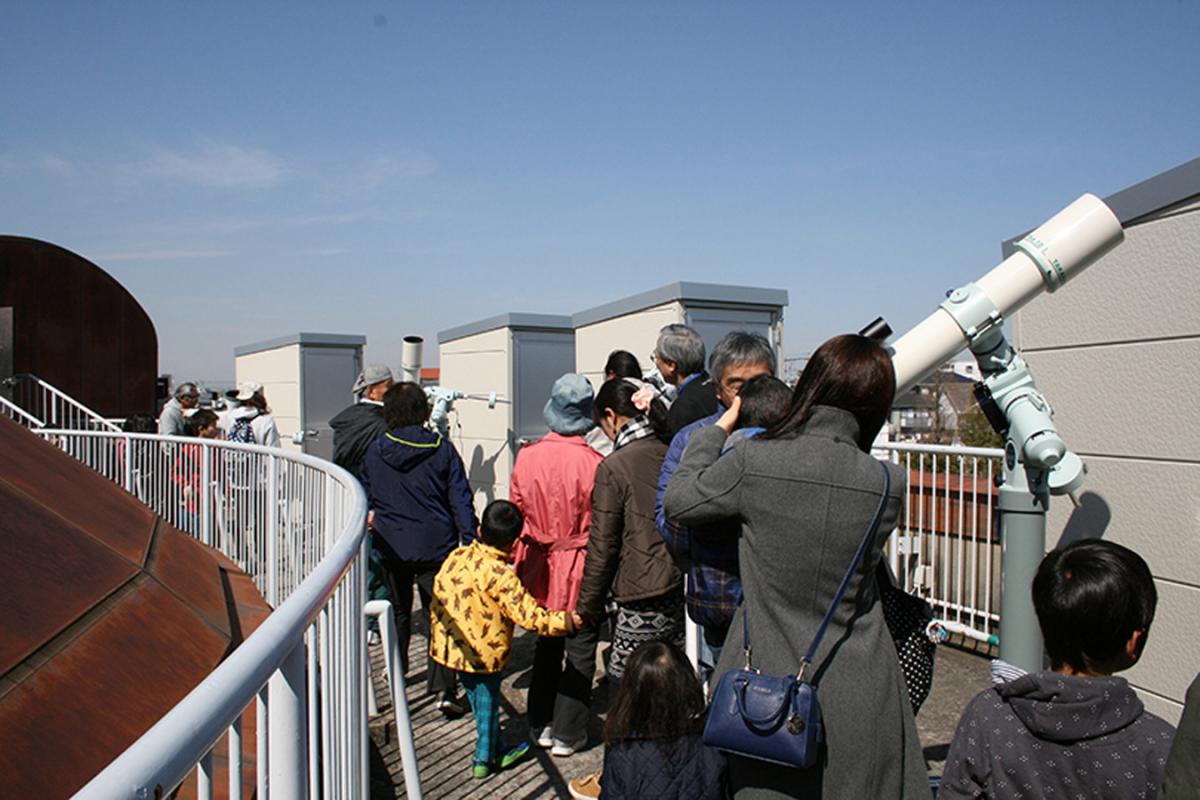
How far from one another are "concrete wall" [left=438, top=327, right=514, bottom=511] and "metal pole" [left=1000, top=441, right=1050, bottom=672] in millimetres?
4986

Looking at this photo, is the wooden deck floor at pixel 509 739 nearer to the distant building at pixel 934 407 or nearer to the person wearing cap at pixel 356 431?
the person wearing cap at pixel 356 431

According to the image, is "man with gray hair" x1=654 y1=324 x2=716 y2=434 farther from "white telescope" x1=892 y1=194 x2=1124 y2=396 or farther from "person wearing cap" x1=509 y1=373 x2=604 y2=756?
"white telescope" x1=892 y1=194 x2=1124 y2=396

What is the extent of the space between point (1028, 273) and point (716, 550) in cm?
128

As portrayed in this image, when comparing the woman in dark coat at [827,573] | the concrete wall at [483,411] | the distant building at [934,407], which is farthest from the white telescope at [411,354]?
the distant building at [934,407]

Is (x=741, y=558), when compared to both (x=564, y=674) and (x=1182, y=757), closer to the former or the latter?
(x=1182, y=757)

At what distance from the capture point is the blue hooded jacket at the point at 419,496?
469cm

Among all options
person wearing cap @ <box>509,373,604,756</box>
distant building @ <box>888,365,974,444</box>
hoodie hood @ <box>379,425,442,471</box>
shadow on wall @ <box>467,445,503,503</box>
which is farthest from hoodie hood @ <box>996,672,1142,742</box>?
distant building @ <box>888,365,974,444</box>

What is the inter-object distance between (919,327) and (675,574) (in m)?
1.59

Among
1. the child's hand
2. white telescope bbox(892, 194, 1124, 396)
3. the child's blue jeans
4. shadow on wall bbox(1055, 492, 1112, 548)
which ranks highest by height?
white telescope bbox(892, 194, 1124, 396)

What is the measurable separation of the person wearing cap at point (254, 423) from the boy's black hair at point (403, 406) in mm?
2704

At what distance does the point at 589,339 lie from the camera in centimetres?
674

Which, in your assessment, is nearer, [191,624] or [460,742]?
[191,624]

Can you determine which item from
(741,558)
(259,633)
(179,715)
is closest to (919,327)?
(741,558)

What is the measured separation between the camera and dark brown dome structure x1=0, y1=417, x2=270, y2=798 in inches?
48.2
